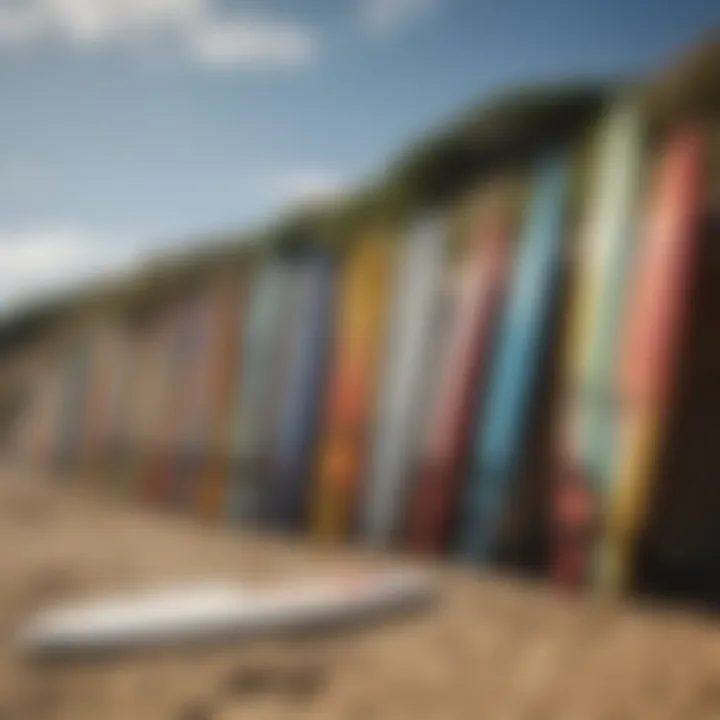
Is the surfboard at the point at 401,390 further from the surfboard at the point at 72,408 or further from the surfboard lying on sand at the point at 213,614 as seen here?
the surfboard at the point at 72,408

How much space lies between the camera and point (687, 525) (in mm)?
2152

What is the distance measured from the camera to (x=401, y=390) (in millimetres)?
2703

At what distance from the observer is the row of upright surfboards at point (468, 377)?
2.19 m

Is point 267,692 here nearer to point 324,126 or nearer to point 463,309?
point 463,309

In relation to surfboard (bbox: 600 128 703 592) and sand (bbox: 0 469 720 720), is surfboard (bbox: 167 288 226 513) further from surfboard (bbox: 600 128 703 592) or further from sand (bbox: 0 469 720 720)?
surfboard (bbox: 600 128 703 592)

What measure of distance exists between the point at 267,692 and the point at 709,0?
171cm

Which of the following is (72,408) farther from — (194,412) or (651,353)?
(651,353)

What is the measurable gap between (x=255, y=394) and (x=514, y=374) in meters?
0.89

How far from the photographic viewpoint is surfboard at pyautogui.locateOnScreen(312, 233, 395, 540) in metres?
2.78

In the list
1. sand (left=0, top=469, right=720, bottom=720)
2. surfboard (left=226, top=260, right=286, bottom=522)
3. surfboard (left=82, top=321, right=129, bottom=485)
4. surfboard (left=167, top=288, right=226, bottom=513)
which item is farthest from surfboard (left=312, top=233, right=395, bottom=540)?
surfboard (left=82, top=321, right=129, bottom=485)

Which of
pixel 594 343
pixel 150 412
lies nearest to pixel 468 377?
pixel 594 343

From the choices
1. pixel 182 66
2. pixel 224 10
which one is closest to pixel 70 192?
pixel 182 66

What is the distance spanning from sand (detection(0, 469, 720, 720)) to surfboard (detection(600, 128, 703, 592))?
0.17m

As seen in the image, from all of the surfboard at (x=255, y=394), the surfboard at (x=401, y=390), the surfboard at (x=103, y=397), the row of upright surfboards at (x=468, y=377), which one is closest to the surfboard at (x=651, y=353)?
the row of upright surfboards at (x=468, y=377)
